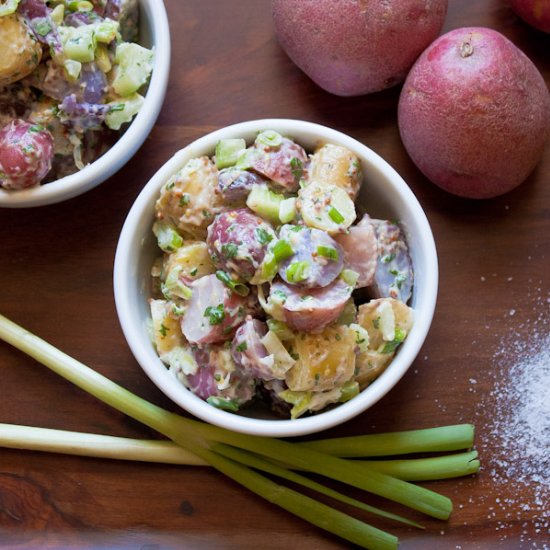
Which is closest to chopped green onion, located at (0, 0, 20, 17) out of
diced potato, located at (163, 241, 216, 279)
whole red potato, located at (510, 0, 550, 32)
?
diced potato, located at (163, 241, 216, 279)

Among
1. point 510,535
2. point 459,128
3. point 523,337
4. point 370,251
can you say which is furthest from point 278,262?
point 510,535

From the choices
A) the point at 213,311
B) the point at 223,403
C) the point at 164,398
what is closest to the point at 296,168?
the point at 213,311

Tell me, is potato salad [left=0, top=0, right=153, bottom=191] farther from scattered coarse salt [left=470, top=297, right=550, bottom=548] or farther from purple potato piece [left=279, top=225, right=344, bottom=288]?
scattered coarse salt [left=470, top=297, right=550, bottom=548]

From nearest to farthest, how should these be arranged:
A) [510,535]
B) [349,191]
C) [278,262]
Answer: [278,262] < [349,191] < [510,535]

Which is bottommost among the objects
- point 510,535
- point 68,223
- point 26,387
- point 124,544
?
point 510,535

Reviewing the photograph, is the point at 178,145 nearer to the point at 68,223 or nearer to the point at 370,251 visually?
the point at 68,223

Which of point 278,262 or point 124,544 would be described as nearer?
point 278,262

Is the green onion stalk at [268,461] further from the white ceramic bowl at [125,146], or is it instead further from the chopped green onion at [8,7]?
the chopped green onion at [8,7]
